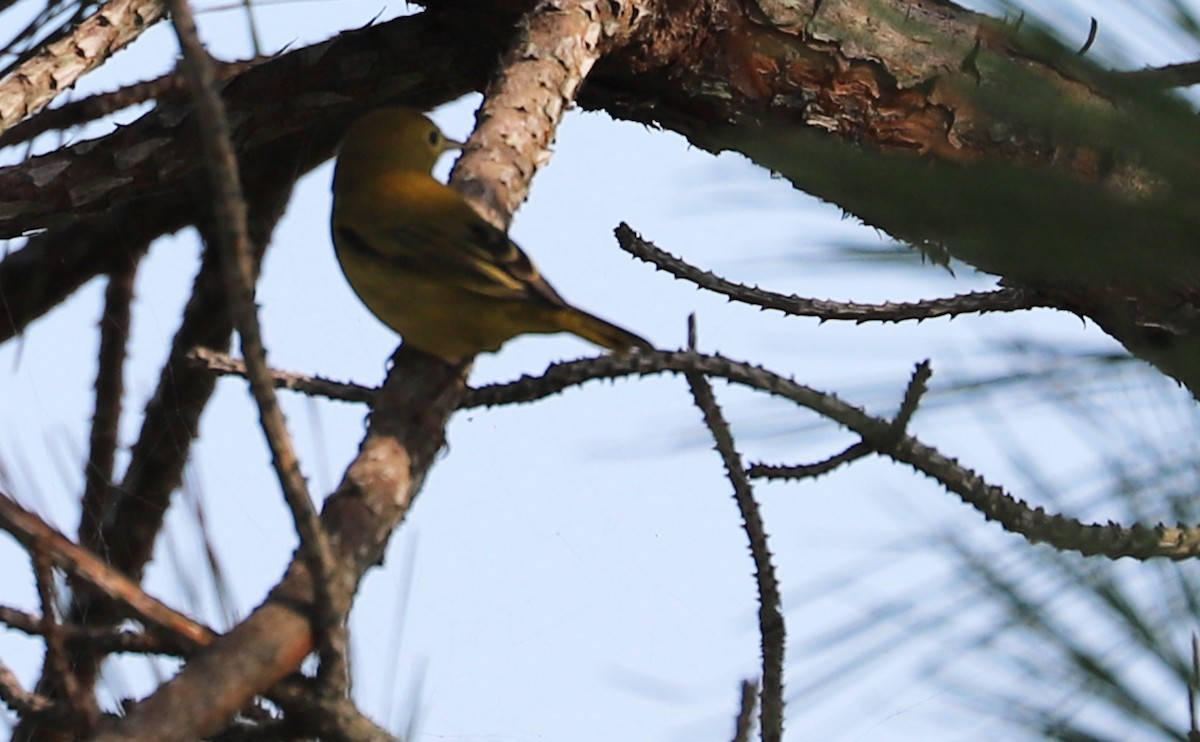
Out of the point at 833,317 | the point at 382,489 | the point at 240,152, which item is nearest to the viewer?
the point at 382,489

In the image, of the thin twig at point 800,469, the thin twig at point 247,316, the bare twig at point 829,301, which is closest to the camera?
the thin twig at point 247,316

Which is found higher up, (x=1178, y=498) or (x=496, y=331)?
(x=496, y=331)

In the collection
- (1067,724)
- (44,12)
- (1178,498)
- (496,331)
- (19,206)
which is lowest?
(1067,724)

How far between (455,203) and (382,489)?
0.88 meters

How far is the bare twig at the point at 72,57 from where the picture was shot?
284 cm

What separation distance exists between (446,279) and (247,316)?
1459 mm

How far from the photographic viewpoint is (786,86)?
9.59 feet

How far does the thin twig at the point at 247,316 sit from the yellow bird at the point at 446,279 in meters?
1.06

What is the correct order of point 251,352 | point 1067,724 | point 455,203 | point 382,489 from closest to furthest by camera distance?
point 1067,724 < point 251,352 < point 382,489 < point 455,203

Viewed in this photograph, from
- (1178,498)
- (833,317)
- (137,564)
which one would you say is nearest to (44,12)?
(137,564)

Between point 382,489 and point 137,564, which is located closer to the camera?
point 382,489

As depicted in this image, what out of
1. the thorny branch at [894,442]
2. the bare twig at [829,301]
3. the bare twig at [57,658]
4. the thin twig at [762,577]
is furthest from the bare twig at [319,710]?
the bare twig at [829,301]

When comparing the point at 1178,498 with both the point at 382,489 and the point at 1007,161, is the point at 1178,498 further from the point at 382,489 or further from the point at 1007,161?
the point at 382,489

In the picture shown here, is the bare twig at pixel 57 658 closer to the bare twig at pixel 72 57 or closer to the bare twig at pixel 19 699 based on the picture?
the bare twig at pixel 19 699
